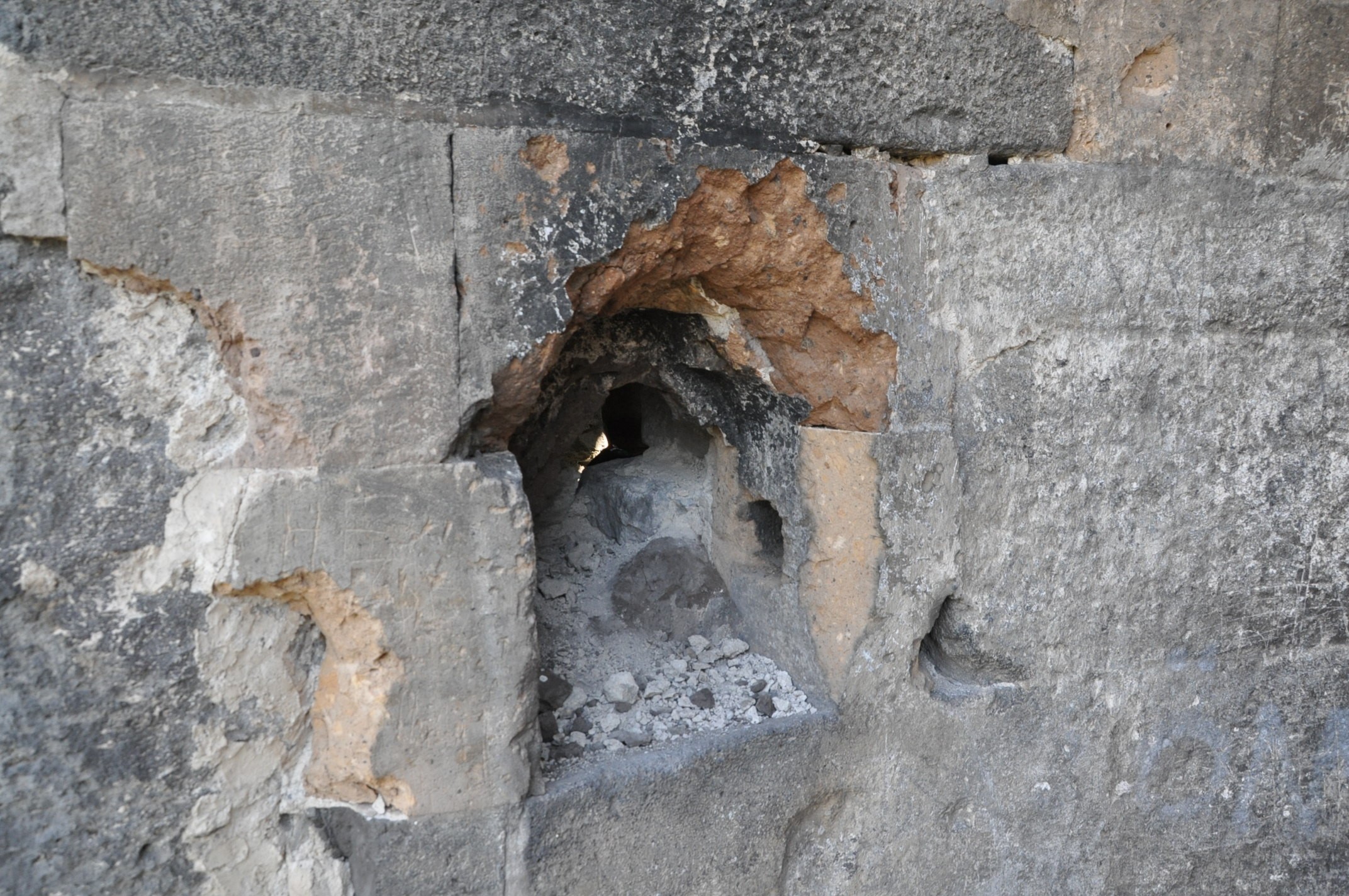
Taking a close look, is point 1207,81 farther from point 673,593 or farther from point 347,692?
point 347,692

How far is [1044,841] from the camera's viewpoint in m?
2.27

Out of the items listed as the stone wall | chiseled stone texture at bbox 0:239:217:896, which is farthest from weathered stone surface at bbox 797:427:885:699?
chiseled stone texture at bbox 0:239:217:896

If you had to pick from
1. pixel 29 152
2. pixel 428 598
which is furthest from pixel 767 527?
pixel 29 152

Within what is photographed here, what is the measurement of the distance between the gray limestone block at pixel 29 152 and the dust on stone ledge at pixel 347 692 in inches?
27.0

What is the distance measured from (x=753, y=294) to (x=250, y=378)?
3.60ft

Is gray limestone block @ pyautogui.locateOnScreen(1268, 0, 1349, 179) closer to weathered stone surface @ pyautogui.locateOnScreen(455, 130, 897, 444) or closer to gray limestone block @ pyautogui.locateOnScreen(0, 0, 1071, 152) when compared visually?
gray limestone block @ pyautogui.locateOnScreen(0, 0, 1071, 152)

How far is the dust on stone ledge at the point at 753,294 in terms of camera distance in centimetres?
177

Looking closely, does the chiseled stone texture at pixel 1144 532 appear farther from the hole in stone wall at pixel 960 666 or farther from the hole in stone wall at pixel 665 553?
the hole in stone wall at pixel 665 553

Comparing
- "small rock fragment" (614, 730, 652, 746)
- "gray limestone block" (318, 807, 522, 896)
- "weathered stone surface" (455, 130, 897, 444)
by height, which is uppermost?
A: "weathered stone surface" (455, 130, 897, 444)

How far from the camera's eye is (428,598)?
162 centimetres

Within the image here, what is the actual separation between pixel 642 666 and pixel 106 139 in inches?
64.4

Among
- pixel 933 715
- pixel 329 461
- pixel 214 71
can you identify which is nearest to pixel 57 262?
pixel 214 71

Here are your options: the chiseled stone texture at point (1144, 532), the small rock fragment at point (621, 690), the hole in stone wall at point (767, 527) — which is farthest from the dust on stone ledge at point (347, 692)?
the chiseled stone texture at point (1144, 532)

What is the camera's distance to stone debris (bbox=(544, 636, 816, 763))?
6.54 feet
